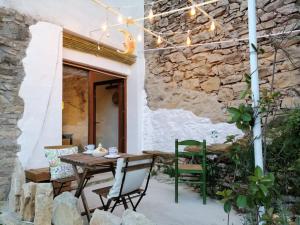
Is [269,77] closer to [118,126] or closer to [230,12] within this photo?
[230,12]

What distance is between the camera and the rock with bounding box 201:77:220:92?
4605 mm

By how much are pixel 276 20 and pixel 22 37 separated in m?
3.70

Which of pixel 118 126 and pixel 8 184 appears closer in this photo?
pixel 8 184

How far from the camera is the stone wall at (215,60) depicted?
389cm

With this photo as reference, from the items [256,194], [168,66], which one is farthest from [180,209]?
[168,66]

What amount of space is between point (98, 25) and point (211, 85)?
2290mm

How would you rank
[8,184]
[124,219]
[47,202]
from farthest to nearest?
[8,184]
[47,202]
[124,219]

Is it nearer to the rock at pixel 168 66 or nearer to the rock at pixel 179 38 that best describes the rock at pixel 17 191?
the rock at pixel 168 66

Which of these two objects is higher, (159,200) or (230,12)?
(230,12)

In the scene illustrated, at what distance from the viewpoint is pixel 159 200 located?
3.50 metres

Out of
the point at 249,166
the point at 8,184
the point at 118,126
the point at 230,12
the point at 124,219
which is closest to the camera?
the point at 124,219

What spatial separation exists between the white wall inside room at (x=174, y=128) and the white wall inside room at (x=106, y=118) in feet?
2.17

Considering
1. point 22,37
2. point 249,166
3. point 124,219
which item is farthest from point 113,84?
point 124,219

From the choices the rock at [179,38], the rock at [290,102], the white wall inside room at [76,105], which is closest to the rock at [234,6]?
the rock at [179,38]
